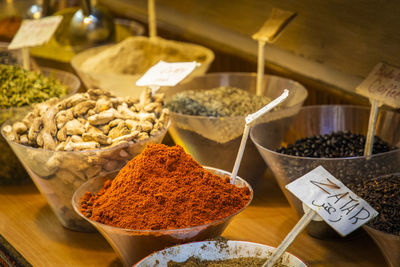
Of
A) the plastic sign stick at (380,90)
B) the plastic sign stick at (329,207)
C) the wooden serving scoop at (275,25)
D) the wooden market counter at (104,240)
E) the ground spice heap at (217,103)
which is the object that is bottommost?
the wooden market counter at (104,240)

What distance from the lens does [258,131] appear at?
1287 mm

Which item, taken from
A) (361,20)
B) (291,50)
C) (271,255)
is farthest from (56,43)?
(271,255)

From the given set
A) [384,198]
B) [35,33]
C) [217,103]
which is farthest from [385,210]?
[35,33]

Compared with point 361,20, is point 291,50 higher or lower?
lower

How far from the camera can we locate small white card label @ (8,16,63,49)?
169cm

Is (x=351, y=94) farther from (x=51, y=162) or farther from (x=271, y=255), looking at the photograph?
(x=51, y=162)

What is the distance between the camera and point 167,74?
1367mm

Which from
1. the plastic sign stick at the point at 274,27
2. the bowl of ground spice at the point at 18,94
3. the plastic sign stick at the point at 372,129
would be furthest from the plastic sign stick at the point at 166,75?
the plastic sign stick at the point at 372,129

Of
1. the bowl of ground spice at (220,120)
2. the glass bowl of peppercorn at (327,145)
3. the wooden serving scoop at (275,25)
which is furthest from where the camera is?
the wooden serving scoop at (275,25)

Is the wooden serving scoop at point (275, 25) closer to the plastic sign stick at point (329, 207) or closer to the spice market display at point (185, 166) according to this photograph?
the spice market display at point (185, 166)

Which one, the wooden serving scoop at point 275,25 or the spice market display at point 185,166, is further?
the wooden serving scoop at point 275,25

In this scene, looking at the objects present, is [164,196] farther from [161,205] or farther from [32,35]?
[32,35]

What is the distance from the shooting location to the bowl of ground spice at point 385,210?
923mm

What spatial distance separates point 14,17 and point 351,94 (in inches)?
61.6
